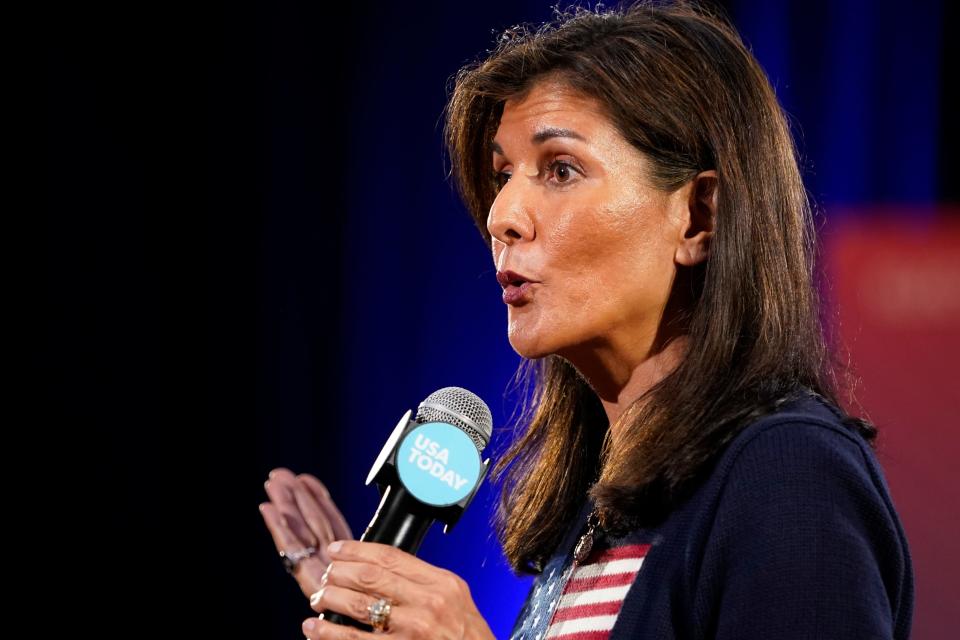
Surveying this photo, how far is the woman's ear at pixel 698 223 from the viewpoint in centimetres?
152

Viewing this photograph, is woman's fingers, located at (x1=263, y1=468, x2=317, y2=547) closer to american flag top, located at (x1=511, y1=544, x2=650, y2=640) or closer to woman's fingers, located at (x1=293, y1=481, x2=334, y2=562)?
woman's fingers, located at (x1=293, y1=481, x2=334, y2=562)

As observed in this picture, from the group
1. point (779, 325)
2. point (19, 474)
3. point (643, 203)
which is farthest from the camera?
point (19, 474)

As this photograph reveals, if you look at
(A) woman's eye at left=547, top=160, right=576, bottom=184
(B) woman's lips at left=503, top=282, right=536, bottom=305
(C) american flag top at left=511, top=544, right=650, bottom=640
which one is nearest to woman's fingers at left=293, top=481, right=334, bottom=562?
(C) american flag top at left=511, top=544, right=650, bottom=640

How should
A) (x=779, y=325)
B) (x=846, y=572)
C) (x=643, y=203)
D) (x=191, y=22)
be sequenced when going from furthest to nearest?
(x=191, y=22) < (x=643, y=203) < (x=779, y=325) < (x=846, y=572)

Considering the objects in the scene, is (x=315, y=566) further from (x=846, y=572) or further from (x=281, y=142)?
(x=281, y=142)

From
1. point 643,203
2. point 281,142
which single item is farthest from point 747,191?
point 281,142

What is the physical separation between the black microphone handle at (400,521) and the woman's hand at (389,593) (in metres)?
0.02

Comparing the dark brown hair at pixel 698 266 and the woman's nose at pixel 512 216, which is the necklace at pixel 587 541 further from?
the woman's nose at pixel 512 216

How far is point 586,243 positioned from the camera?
1.49 meters

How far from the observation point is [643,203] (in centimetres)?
150

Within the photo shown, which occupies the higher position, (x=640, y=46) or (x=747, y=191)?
(x=640, y=46)

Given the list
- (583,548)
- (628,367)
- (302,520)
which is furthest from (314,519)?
(628,367)

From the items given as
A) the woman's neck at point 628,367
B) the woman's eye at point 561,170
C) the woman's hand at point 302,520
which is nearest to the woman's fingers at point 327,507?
the woman's hand at point 302,520

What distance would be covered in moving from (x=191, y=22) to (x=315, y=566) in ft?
6.75
